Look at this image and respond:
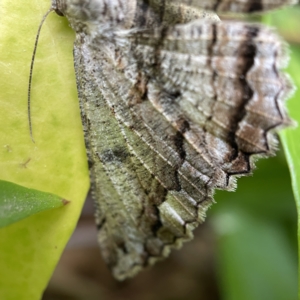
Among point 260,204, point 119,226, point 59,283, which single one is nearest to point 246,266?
point 260,204

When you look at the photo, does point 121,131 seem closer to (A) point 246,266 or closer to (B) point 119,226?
(B) point 119,226

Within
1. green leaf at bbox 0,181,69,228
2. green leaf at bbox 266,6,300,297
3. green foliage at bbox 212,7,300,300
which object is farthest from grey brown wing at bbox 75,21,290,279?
green foliage at bbox 212,7,300,300

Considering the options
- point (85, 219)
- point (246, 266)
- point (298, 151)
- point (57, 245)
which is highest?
point (298, 151)

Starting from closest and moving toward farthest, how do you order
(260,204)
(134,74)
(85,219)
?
(134,74)
(260,204)
(85,219)

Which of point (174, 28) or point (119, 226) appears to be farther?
point (119, 226)

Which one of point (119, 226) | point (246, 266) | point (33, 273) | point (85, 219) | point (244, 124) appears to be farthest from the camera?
point (85, 219)

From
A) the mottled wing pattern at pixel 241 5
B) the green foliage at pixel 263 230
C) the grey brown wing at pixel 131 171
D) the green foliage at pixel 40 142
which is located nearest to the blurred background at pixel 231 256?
the green foliage at pixel 263 230

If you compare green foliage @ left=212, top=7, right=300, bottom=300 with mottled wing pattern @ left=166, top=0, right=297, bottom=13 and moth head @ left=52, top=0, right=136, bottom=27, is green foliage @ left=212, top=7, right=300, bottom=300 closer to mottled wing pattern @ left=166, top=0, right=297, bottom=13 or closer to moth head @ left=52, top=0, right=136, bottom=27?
mottled wing pattern @ left=166, top=0, right=297, bottom=13
